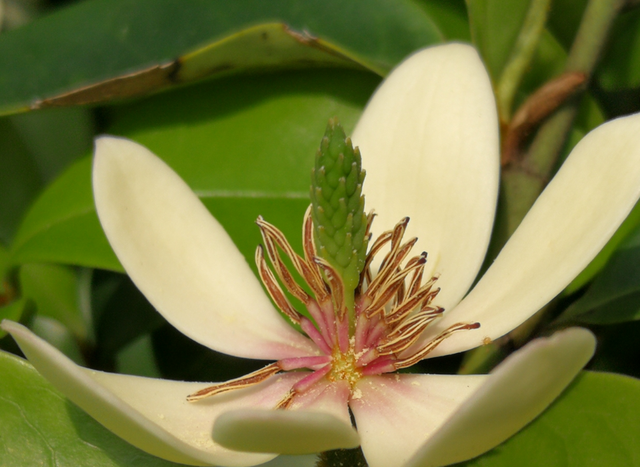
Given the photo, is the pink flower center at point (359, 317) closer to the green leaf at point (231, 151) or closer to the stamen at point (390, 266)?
the stamen at point (390, 266)

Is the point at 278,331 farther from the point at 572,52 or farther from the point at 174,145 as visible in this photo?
the point at 572,52

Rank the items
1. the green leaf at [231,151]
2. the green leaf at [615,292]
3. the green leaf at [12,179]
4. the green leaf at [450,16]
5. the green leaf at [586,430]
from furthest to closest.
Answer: the green leaf at [12,179] → the green leaf at [450,16] → the green leaf at [231,151] → the green leaf at [615,292] → the green leaf at [586,430]

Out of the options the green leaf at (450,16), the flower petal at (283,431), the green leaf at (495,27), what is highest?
the green leaf at (450,16)

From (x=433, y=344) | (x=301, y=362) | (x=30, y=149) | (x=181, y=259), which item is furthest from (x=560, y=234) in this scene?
(x=30, y=149)

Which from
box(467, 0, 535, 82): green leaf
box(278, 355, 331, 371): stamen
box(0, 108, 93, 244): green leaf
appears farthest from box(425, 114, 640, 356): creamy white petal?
box(0, 108, 93, 244): green leaf

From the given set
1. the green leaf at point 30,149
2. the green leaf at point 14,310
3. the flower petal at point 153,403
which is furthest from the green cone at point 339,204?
the green leaf at point 30,149

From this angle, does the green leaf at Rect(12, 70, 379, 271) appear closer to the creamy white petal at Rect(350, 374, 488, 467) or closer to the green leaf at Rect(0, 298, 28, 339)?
the green leaf at Rect(0, 298, 28, 339)
